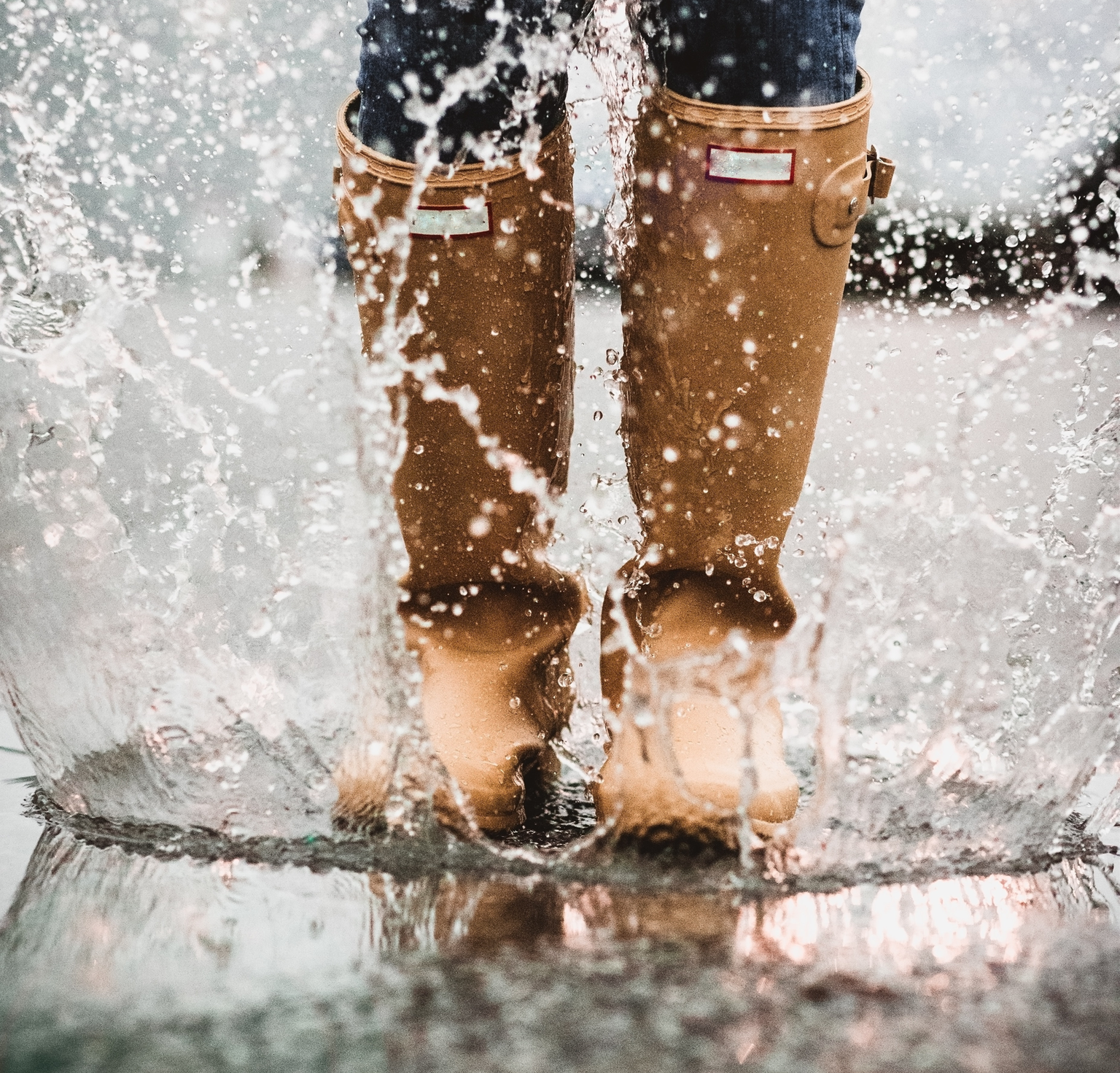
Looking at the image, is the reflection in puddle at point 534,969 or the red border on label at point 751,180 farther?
the red border on label at point 751,180

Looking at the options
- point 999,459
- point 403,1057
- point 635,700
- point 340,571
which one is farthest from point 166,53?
point 403,1057

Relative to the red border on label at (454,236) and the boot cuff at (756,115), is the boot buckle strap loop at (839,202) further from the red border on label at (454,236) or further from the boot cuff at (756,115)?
the red border on label at (454,236)

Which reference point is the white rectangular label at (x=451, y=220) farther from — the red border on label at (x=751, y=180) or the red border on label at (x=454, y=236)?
the red border on label at (x=751, y=180)

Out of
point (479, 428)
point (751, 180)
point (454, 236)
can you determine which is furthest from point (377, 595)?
point (751, 180)

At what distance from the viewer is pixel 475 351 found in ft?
2.39

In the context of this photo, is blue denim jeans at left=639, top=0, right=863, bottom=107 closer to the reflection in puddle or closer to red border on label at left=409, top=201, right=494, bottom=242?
red border on label at left=409, top=201, right=494, bottom=242

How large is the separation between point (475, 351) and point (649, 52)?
0.63ft

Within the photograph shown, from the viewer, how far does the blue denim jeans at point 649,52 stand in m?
0.65

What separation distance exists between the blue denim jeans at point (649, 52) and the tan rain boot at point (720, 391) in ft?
0.05

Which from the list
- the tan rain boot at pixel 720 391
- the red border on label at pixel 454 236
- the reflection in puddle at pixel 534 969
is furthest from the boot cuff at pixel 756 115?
the reflection in puddle at pixel 534 969

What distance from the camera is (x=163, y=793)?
717mm

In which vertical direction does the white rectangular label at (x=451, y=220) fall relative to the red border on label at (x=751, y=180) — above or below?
below

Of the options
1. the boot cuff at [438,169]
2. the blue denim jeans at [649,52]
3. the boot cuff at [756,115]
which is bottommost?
the boot cuff at [438,169]

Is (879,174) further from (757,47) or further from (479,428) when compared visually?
(479,428)
